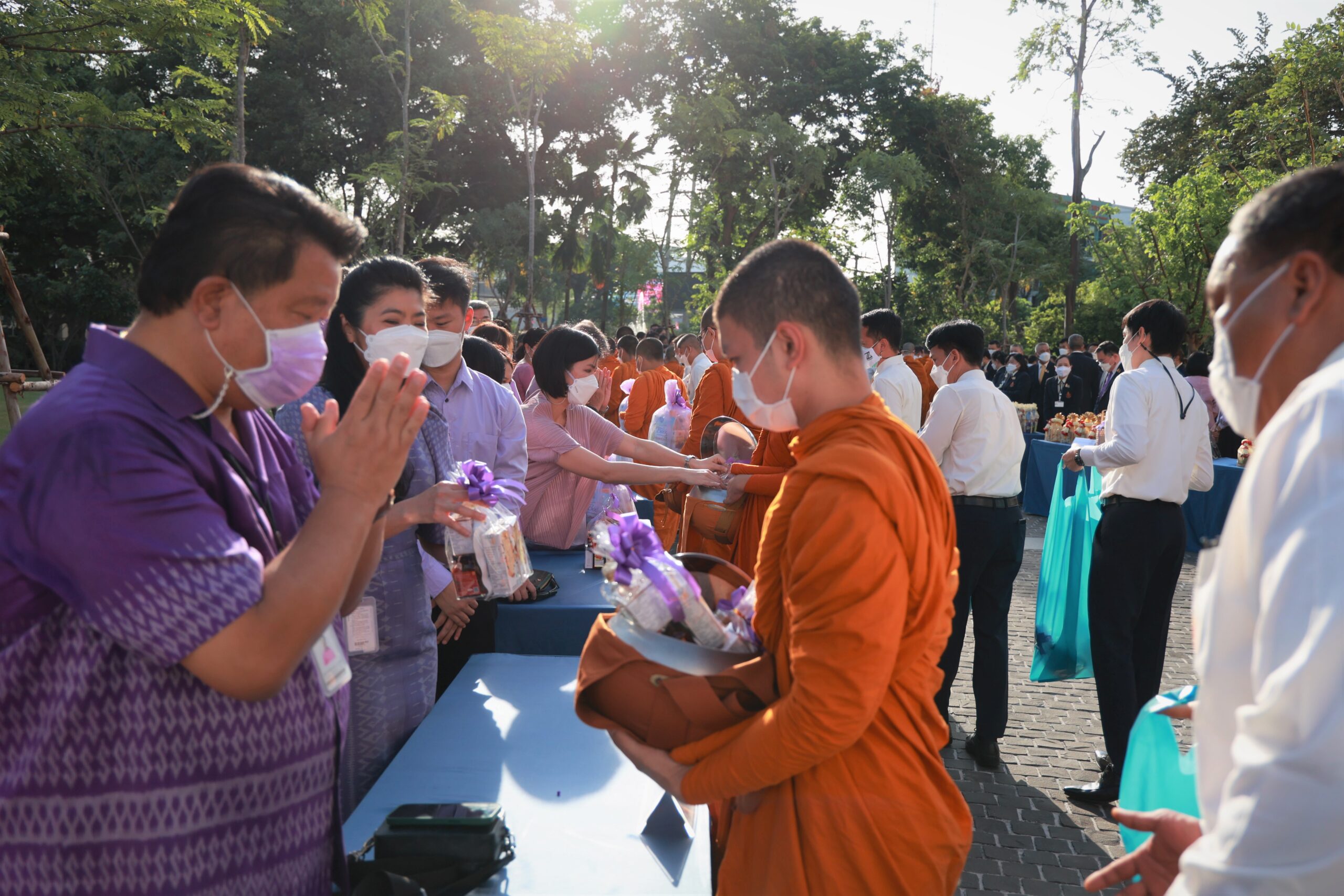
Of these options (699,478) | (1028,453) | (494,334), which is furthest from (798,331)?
(1028,453)

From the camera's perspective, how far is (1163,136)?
26.9 m

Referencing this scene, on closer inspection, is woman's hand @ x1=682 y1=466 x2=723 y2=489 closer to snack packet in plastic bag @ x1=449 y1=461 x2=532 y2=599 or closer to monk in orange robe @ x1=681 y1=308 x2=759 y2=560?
monk in orange robe @ x1=681 y1=308 x2=759 y2=560

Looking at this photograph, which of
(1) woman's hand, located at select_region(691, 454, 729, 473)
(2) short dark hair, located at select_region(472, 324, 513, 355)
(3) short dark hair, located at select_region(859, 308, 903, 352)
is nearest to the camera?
(1) woman's hand, located at select_region(691, 454, 729, 473)

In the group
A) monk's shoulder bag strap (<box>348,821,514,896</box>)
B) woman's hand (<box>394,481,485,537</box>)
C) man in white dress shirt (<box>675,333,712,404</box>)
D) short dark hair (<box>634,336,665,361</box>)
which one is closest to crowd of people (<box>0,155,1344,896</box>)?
monk's shoulder bag strap (<box>348,821,514,896</box>)

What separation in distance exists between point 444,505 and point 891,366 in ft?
14.0

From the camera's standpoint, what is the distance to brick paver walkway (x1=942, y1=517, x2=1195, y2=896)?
3.32 metres

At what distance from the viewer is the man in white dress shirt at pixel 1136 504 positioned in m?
3.87

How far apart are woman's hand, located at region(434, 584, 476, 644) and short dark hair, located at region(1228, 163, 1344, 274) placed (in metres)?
2.45

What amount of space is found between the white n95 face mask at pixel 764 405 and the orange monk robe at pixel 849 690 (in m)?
0.08

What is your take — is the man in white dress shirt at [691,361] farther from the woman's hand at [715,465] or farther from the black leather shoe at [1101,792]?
the black leather shoe at [1101,792]

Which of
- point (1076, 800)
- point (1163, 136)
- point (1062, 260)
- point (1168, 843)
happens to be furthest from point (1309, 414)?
point (1062, 260)

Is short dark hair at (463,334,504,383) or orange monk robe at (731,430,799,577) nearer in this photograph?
orange monk robe at (731,430,799,577)

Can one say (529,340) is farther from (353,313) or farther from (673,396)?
(353,313)

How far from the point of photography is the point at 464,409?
11.7 ft
